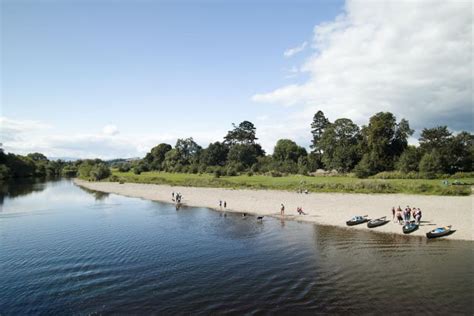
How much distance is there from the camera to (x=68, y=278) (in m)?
23.4

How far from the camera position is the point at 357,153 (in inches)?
3782

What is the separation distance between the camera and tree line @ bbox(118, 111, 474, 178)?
79.9m

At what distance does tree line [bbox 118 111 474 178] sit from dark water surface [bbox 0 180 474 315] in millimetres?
53321

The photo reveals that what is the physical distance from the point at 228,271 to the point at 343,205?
107 ft

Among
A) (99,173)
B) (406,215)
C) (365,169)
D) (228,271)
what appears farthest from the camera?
(99,173)

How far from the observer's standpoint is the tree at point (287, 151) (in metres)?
129

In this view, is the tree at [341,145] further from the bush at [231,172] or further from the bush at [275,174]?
the bush at [231,172]

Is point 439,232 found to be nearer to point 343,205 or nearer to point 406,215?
point 406,215

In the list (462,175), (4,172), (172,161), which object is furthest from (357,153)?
(4,172)

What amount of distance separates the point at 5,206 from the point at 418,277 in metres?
68.7

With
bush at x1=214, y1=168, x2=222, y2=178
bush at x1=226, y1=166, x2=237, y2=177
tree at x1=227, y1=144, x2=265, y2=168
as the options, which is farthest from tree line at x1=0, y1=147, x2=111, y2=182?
bush at x1=226, y1=166, x2=237, y2=177

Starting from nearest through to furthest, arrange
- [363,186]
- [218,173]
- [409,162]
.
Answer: [363,186] → [409,162] → [218,173]

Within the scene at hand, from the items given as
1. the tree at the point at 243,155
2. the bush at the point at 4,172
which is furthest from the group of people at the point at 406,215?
the bush at the point at 4,172

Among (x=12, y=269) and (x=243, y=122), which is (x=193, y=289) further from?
(x=243, y=122)
